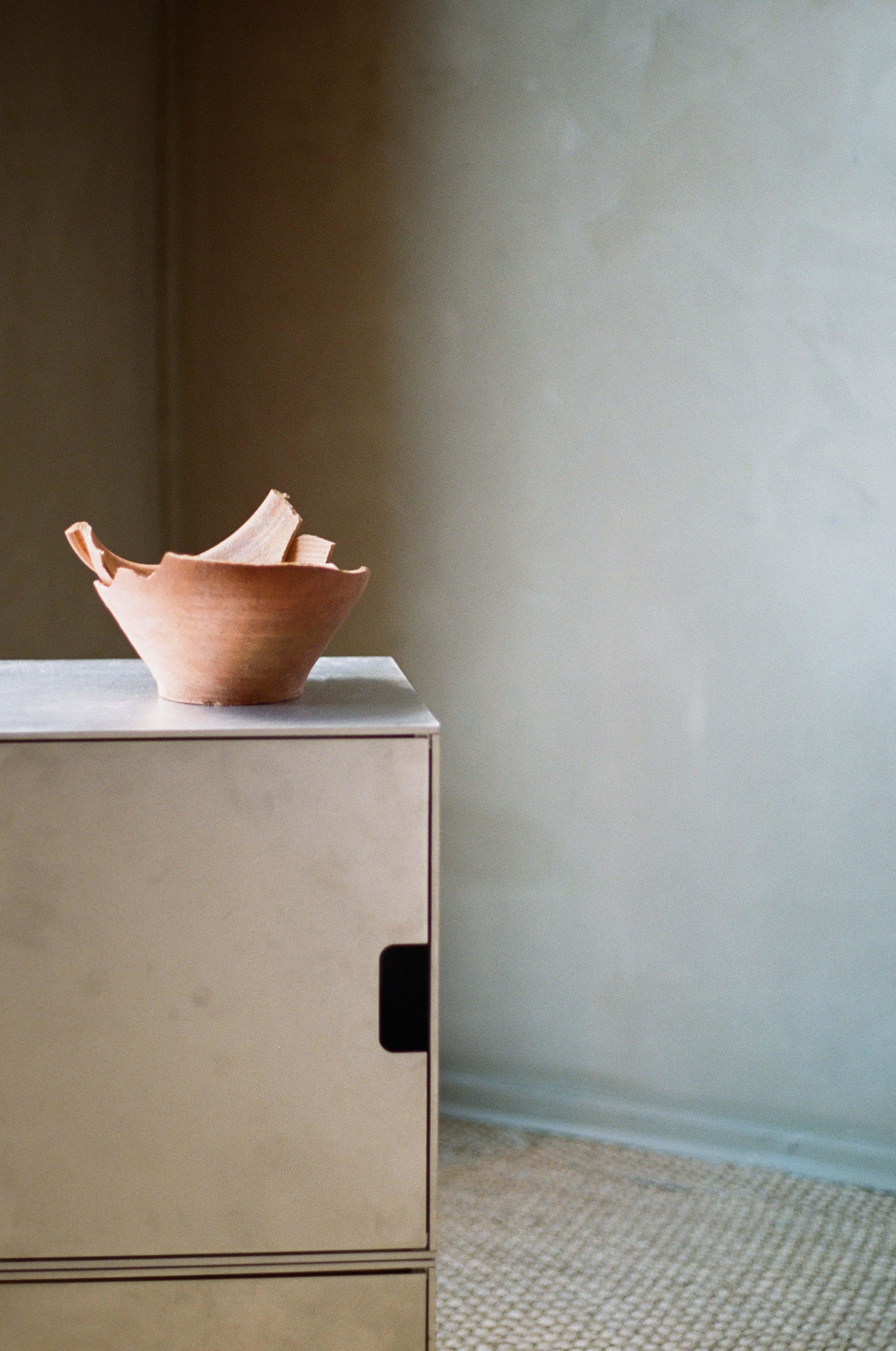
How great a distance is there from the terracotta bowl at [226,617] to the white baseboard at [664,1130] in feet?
4.33

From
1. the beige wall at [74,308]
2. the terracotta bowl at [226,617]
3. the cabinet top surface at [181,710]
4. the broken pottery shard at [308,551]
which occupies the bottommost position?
the cabinet top surface at [181,710]

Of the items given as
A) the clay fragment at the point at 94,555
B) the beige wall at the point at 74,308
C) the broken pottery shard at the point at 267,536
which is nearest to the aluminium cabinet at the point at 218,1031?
the clay fragment at the point at 94,555

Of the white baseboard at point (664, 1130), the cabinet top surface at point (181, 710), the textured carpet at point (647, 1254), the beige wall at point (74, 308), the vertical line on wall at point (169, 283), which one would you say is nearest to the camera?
the cabinet top surface at point (181, 710)

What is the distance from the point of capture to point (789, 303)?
1.80 metres

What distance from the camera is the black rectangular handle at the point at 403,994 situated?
84 centimetres

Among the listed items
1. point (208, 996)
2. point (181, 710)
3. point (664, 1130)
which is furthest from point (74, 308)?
point (664, 1130)

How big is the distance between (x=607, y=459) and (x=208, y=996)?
1286 mm

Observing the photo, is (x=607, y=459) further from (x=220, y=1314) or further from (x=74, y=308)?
(x=220, y=1314)

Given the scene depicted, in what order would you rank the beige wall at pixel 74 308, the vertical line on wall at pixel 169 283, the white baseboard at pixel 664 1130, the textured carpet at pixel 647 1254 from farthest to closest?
the vertical line on wall at pixel 169 283 → the white baseboard at pixel 664 1130 → the beige wall at pixel 74 308 → the textured carpet at pixel 647 1254

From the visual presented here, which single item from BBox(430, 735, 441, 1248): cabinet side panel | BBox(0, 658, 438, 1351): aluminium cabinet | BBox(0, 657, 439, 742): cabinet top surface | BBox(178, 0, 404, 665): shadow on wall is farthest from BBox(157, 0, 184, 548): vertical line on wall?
BBox(430, 735, 441, 1248): cabinet side panel

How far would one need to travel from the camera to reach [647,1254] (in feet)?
5.54

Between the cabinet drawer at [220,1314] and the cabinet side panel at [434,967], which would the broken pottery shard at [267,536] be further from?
Answer: the cabinet drawer at [220,1314]

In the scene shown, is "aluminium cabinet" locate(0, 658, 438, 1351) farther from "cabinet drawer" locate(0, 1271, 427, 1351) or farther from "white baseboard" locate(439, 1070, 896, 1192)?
"white baseboard" locate(439, 1070, 896, 1192)

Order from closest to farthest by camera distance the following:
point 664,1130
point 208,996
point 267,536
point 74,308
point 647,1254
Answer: point 208,996 < point 267,536 < point 647,1254 < point 74,308 < point 664,1130
